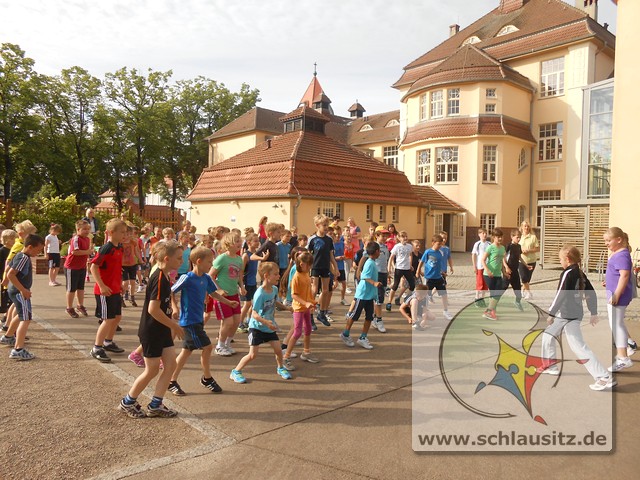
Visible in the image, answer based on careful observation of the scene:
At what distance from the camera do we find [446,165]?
106 feet

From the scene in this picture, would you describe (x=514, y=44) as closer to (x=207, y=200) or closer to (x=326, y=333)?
(x=207, y=200)

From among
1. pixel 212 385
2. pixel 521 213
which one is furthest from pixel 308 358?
pixel 521 213

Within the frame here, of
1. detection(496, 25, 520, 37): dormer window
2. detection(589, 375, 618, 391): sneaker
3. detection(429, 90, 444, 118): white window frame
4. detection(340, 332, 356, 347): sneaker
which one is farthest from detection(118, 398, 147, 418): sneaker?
detection(496, 25, 520, 37): dormer window

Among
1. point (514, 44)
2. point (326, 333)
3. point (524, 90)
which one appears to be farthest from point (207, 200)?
point (514, 44)

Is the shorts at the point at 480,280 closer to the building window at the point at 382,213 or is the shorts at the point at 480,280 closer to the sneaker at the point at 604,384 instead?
the sneaker at the point at 604,384

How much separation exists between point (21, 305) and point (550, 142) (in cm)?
3456

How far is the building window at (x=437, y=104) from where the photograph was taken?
31828 mm

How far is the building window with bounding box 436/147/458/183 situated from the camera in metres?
31.8

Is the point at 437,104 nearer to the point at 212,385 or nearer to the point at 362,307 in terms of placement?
the point at 362,307

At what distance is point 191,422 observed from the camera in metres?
4.32

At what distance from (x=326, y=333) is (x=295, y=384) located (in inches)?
107

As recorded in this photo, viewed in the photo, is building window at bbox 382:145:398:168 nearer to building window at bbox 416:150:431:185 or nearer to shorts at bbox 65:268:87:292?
building window at bbox 416:150:431:185

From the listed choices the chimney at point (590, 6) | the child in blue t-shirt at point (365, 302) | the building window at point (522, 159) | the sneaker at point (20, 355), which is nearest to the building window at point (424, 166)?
the building window at point (522, 159)

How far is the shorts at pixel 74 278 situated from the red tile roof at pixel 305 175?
14.0m
